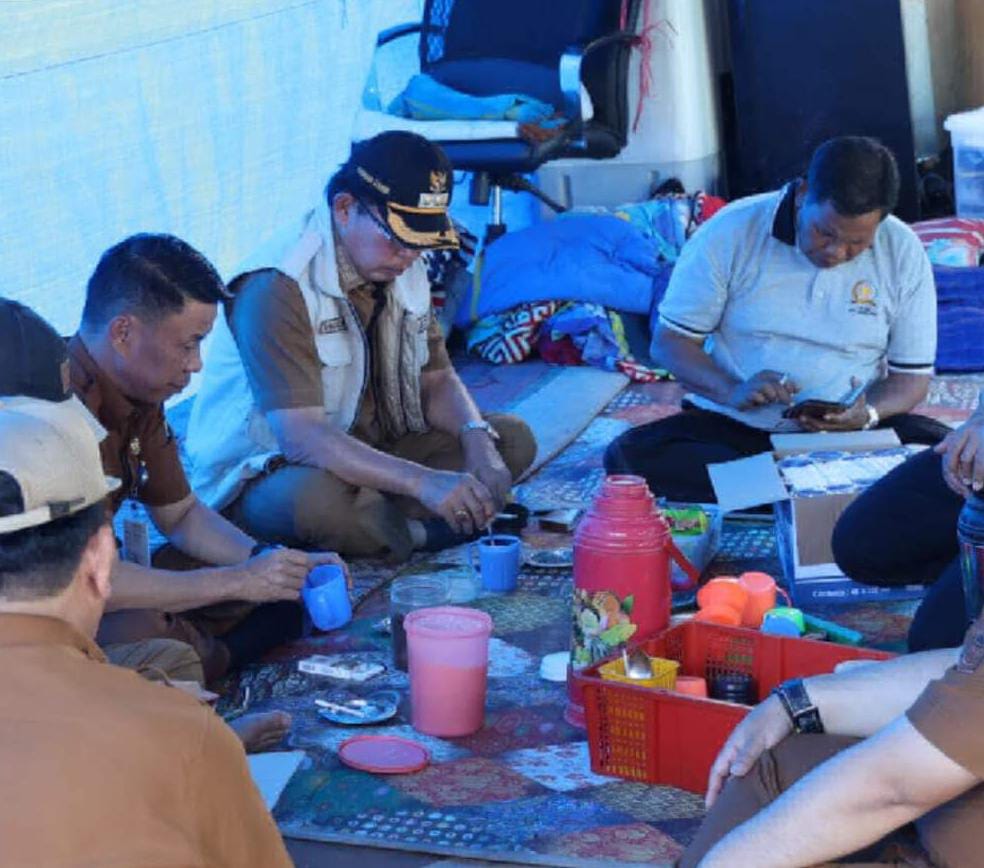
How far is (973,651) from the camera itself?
207cm

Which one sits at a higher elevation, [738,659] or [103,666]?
[103,666]

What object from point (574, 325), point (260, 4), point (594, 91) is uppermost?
point (260, 4)

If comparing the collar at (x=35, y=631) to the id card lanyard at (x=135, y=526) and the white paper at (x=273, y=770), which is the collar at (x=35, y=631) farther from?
the id card lanyard at (x=135, y=526)

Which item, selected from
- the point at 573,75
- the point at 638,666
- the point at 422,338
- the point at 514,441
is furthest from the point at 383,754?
the point at 573,75

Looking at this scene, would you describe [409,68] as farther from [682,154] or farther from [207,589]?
[207,589]

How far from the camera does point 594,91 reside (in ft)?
24.8

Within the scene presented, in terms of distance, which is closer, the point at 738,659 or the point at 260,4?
the point at 738,659

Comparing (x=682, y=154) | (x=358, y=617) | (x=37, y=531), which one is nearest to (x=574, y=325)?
(x=682, y=154)

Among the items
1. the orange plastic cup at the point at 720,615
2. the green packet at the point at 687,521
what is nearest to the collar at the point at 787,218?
the green packet at the point at 687,521

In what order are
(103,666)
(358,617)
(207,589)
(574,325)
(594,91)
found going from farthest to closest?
1. (594,91)
2. (574,325)
3. (358,617)
4. (207,589)
5. (103,666)

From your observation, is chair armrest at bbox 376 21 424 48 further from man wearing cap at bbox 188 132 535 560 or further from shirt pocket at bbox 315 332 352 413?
shirt pocket at bbox 315 332 352 413

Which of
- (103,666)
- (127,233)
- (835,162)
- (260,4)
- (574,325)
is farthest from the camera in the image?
(574,325)

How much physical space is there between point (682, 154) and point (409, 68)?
1.31 metres

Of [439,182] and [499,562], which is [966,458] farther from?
[439,182]
